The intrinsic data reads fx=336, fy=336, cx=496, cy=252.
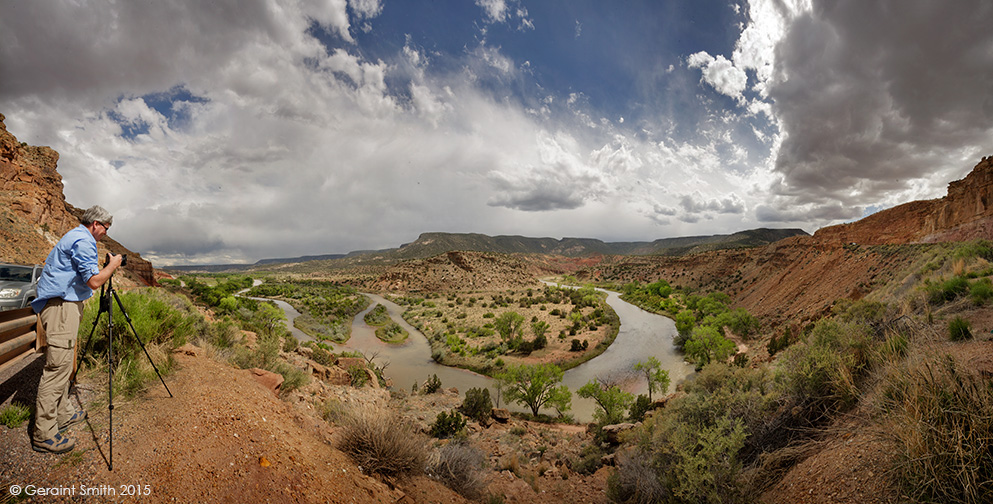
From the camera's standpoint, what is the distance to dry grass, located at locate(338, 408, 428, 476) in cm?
546

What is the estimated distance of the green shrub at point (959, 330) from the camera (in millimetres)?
6148

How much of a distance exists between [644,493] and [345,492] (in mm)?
5351

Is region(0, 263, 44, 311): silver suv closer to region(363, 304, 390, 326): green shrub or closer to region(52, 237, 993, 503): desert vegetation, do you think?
region(52, 237, 993, 503): desert vegetation

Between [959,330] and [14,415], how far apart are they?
13.9m

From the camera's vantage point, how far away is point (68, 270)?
12.3 feet

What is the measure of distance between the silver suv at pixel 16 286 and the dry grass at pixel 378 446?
8769mm

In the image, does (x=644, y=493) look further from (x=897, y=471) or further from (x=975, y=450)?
(x=975, y=450)

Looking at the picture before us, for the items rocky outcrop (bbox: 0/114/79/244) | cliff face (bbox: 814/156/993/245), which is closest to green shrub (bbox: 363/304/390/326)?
rocky outcrop (bbox: 0/114/79/244)

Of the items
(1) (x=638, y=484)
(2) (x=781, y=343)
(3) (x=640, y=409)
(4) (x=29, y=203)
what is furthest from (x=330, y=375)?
(4) (x=29, y=203)

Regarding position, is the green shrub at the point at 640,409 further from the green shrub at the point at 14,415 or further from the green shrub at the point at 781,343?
the green shrub at the point at 14,415

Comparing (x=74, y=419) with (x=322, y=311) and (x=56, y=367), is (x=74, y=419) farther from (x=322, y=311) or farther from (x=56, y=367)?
(x=322, y=311)

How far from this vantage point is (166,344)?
6.49 metres

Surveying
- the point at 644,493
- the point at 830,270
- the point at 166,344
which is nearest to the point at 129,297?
the point at 166,344

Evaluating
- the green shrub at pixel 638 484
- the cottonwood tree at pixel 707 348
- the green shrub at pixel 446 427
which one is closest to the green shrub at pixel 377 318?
the green shrub at pixel 446 427
